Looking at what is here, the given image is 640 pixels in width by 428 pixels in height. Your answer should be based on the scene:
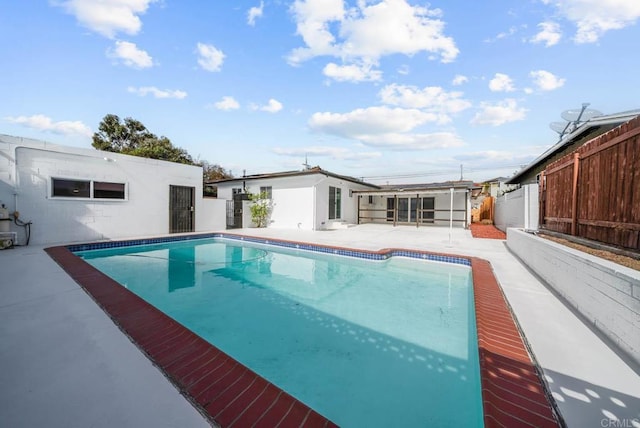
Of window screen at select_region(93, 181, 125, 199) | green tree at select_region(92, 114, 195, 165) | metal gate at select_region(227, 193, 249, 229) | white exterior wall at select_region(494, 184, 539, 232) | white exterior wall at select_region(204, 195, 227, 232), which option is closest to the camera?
white exterior wall at select_region(494, 184, 539, 232)

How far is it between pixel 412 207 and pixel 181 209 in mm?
14376

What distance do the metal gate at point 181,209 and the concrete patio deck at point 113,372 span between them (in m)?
7.65

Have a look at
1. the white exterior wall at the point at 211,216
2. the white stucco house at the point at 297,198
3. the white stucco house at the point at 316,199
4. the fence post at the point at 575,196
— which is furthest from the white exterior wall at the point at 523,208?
the white exterior wall at the point at 211,216

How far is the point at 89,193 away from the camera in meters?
8.44

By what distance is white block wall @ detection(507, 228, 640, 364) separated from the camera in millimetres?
2139

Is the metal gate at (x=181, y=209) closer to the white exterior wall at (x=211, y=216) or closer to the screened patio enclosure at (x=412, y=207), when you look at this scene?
the white exterior wall at (x=211, y=216)

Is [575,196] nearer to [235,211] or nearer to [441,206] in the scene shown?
[441,206]

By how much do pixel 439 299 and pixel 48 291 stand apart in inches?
231

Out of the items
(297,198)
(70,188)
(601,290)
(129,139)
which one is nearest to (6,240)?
(70,188)

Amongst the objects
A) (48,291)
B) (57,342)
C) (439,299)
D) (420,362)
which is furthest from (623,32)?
(48,291)

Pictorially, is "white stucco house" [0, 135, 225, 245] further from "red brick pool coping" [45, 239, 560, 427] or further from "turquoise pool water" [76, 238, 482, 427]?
"red brick pool coping" [45, 239, 560, 427]

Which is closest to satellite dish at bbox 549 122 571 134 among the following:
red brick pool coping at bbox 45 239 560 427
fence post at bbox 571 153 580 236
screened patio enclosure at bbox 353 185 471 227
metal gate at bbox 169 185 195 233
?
screened patio enclosure at bbox 353 185 471 227

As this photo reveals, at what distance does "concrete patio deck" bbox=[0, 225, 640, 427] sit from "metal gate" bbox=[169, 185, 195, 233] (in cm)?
765

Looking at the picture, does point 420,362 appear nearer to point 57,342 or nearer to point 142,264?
point 57,342
